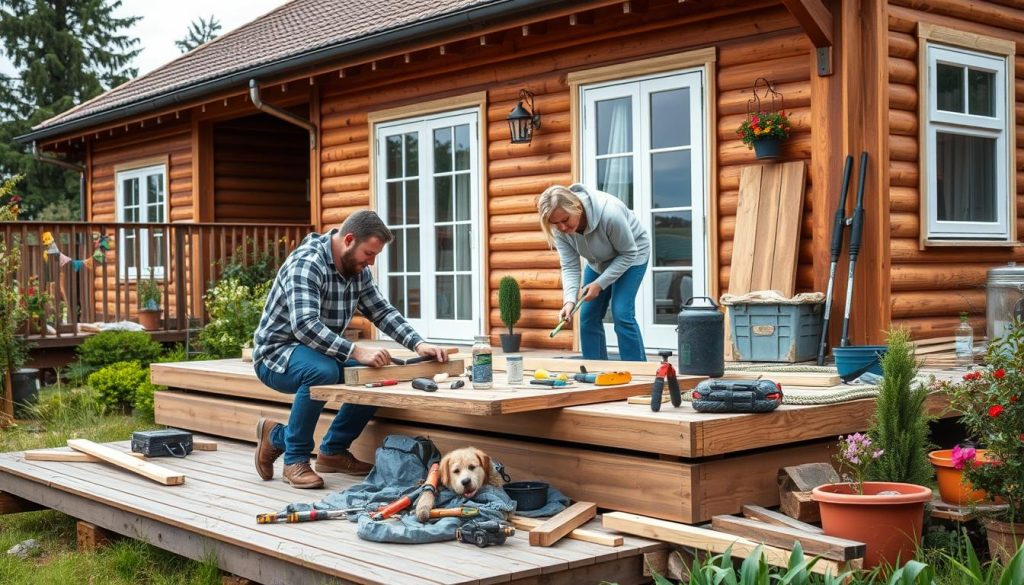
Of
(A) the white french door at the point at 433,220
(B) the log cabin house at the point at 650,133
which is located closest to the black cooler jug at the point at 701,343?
(B) the log cabin house at the point at 650,133

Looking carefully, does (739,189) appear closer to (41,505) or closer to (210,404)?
(210,404)

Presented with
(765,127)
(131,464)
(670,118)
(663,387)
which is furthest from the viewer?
(670,118)

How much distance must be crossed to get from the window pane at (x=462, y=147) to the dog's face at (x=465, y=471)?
5226 millimetres

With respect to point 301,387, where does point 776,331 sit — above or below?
above

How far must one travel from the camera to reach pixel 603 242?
6.49m

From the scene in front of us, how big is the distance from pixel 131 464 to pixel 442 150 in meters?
4.68

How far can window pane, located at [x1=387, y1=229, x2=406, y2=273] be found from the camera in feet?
34.5

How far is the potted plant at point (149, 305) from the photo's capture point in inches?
439

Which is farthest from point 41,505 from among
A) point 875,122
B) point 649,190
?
point 875,122

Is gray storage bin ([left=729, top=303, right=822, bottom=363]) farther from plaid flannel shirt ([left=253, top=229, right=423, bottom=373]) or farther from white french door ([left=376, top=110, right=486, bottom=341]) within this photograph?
white french door ([left=376, top=110, right=486, bottom=341])

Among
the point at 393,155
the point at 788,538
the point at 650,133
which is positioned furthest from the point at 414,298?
the point at 788,538

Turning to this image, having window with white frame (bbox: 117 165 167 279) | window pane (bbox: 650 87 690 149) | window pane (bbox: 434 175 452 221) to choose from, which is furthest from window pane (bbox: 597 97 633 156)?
window with white frame (bbox: 117 165 167 279)

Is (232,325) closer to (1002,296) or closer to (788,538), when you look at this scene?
(1002,296)

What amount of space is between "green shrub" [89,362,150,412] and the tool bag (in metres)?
5.56
